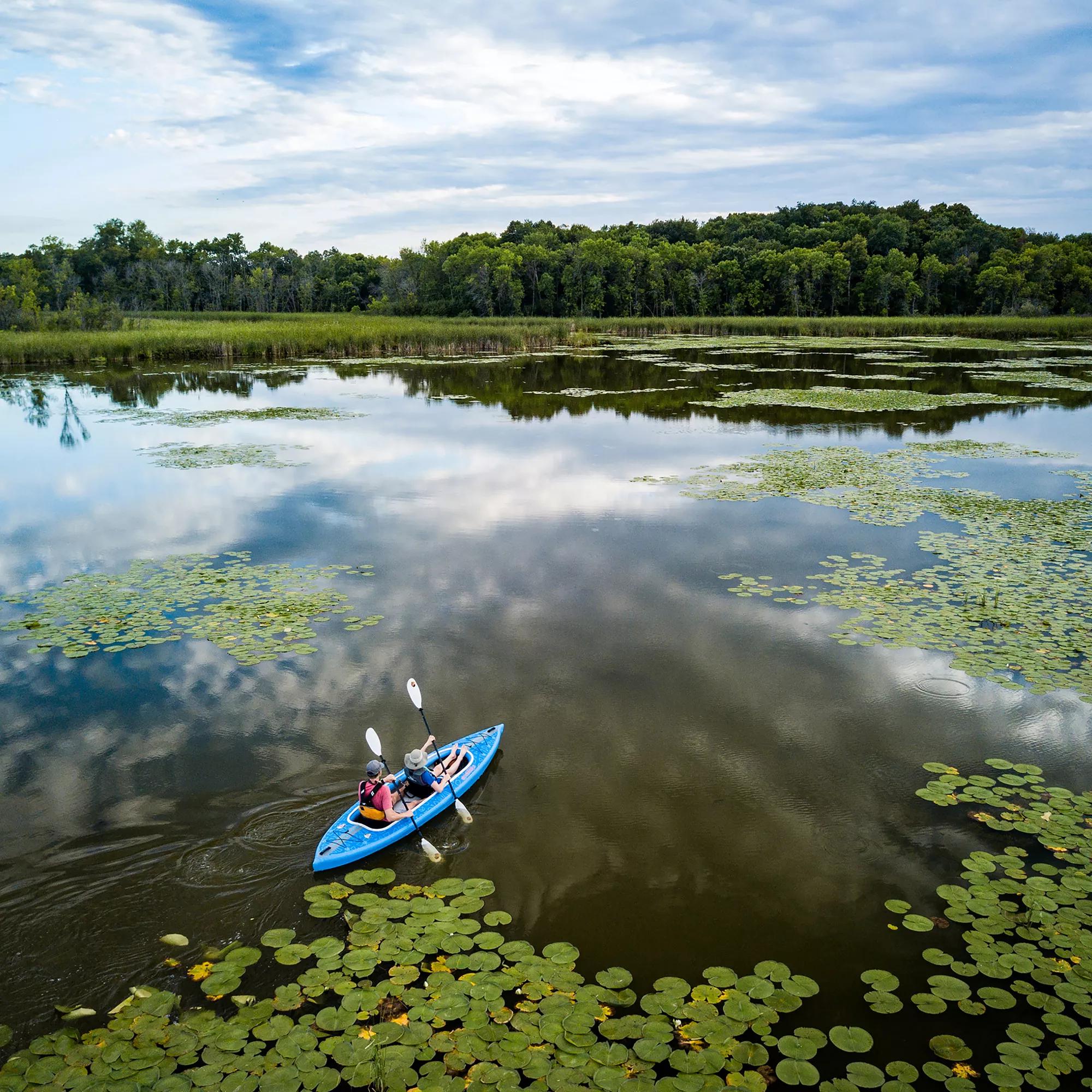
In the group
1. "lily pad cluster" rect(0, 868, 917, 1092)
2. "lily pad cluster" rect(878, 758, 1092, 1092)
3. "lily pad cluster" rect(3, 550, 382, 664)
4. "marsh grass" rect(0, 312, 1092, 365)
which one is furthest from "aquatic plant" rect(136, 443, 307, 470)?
"marsh grass" rect(0, 312, 1092, 365)

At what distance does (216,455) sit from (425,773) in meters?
13.7

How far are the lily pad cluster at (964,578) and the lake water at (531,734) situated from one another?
1.15ft

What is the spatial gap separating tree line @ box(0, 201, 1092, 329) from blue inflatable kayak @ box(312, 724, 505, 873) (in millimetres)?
77382

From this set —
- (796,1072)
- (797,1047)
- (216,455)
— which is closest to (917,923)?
Result: (797,1047)

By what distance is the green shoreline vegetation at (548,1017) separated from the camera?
137 inches

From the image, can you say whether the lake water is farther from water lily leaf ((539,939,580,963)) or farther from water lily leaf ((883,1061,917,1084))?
water lily leaf ((883,1061,917,1084))

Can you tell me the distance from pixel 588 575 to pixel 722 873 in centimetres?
523

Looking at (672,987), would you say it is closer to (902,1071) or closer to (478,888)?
(902,1071)

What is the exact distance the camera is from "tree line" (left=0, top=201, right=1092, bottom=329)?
7969 cm

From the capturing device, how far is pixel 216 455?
1697 centimetres

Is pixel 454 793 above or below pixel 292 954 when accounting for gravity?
above

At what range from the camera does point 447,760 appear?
5781 millimetres

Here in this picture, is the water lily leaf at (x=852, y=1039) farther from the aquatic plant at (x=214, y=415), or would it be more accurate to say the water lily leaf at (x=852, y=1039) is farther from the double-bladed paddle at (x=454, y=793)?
the aquatic plant at (x=214, y=415)

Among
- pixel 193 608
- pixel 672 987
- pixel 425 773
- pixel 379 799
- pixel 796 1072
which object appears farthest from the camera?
pixel 193 608
